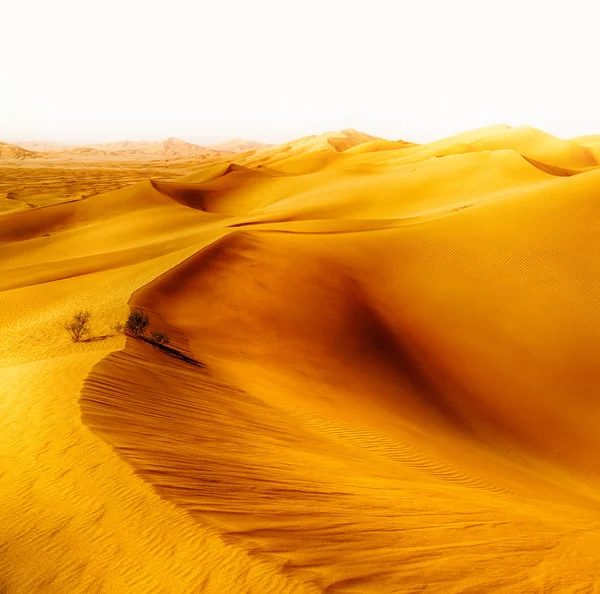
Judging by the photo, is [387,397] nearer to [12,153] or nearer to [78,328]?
[78,328]

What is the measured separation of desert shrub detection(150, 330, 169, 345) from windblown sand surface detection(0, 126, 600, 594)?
296 mm

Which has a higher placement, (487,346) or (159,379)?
(159,379)

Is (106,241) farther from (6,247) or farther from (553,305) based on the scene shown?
(553,305)

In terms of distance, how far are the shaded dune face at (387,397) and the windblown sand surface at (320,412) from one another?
37 millimetres

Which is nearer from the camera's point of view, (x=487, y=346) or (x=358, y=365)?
(x=358, y=365)

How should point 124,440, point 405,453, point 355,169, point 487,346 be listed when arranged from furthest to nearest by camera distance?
point 355,169 < point 487,346 < point 405,453 < point 124,440

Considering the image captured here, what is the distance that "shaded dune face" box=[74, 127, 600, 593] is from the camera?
13.2 ft

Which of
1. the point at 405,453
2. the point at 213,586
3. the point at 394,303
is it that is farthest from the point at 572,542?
the point at 394,303

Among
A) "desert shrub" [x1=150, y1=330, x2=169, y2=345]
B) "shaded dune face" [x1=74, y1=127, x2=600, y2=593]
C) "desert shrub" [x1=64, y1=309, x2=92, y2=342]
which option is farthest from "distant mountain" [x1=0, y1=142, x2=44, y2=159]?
"desert shrub" [x1=150, y1=330, x2=169, y2=345]

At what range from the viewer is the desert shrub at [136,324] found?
350 inches

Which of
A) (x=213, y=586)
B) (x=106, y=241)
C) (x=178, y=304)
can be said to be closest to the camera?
(x=213, y=586)

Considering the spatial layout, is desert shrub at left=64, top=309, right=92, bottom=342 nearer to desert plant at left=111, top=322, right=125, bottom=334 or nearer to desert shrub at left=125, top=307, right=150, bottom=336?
desert plant at left=111, top=322, right=125, bottom=334

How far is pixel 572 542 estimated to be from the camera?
4516 mm

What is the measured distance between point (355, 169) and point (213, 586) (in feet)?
141
